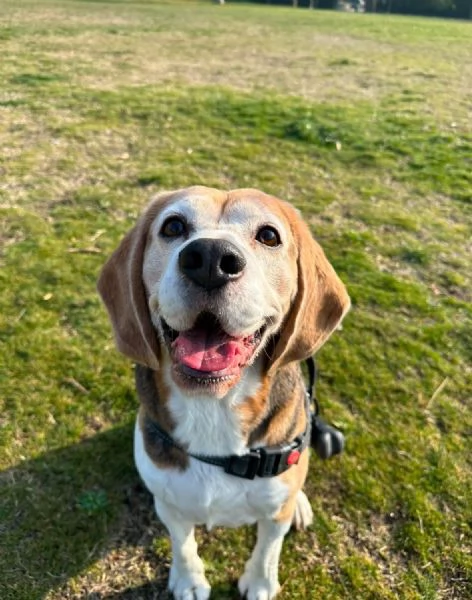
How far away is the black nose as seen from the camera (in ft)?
6.79

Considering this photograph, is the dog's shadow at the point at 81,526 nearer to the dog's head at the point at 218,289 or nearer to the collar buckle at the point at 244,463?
the collar buckle at the point at 244,463

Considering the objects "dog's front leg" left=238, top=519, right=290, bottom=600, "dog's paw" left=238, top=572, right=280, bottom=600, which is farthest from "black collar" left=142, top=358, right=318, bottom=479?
"dog's paw" left=238, top=572, right=280, bottom=600

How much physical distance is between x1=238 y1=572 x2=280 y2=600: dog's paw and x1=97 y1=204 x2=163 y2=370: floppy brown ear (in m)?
1.56

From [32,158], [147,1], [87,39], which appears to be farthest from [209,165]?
[147,1]

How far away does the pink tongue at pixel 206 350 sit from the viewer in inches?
92.3

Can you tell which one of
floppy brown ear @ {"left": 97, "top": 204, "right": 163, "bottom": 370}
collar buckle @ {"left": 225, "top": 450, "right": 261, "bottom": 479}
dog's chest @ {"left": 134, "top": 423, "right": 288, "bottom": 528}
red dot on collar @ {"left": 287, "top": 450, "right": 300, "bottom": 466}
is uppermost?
floppy brown ear @ {"left": 97, "top": 204, "right": 163, "bottom": 370}

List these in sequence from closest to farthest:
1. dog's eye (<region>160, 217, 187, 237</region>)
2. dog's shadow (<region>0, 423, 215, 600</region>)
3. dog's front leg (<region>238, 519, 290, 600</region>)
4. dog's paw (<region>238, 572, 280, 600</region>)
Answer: dog's eye (<region>160, 217, 187, 237</region>)
dog's front leg (<region>238, 519, 290, 600</region>)
dog's paw (<region>238, 572, 280, 600</region>)
dog's shadow (<region>0, 423, 215, 600</region>)

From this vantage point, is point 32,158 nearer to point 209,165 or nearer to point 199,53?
point 209,165

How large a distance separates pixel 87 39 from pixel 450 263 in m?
17.5

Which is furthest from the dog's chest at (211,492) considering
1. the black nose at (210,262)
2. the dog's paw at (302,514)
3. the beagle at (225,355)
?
the black nose at (210,262)

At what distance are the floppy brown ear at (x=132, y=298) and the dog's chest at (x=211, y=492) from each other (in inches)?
23.5

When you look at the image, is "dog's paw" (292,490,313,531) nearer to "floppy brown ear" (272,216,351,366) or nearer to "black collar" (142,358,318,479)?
"black collar" (142,358,318,479)

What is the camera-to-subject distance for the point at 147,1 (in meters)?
44.2

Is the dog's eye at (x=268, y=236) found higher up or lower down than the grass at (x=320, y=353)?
higher up
